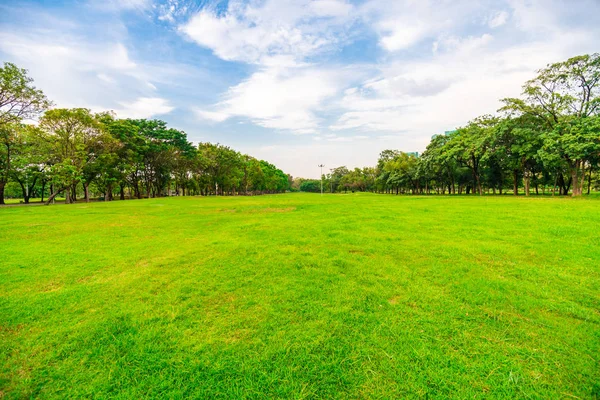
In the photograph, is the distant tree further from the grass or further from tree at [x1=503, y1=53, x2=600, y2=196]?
tree at [x1=503, y1=53, x2=600, y2=196]

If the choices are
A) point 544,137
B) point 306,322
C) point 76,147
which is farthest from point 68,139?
point 544,137

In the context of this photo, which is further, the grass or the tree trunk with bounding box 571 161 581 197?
the tree trunk with bounding box 571 161 581 197

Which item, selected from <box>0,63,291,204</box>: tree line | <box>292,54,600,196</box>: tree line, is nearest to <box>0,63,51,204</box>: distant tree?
<box>0,63,291,204</box>: tree line

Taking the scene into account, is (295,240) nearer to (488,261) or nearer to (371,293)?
(371,293)

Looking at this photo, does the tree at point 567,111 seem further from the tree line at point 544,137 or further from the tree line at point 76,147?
the tree line at point 76,147

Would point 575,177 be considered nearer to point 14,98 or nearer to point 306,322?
point 306,322

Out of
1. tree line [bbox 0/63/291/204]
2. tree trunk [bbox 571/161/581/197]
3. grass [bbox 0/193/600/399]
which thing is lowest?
grass [bbox 0/193/600/399]

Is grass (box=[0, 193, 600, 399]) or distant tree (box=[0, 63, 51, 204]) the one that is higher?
distant tree (box=[0, 63, 51, 204])

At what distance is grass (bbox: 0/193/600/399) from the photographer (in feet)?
7.54

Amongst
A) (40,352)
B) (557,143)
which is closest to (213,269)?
(40,352)

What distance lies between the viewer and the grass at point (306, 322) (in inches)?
90.5

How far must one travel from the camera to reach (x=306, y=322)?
320cm

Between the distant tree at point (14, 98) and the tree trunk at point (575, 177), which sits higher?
the distant tree at point (14, 98)

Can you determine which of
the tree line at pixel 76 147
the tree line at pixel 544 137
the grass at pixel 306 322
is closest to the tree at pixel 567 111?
the tree line at pixel 544 137
